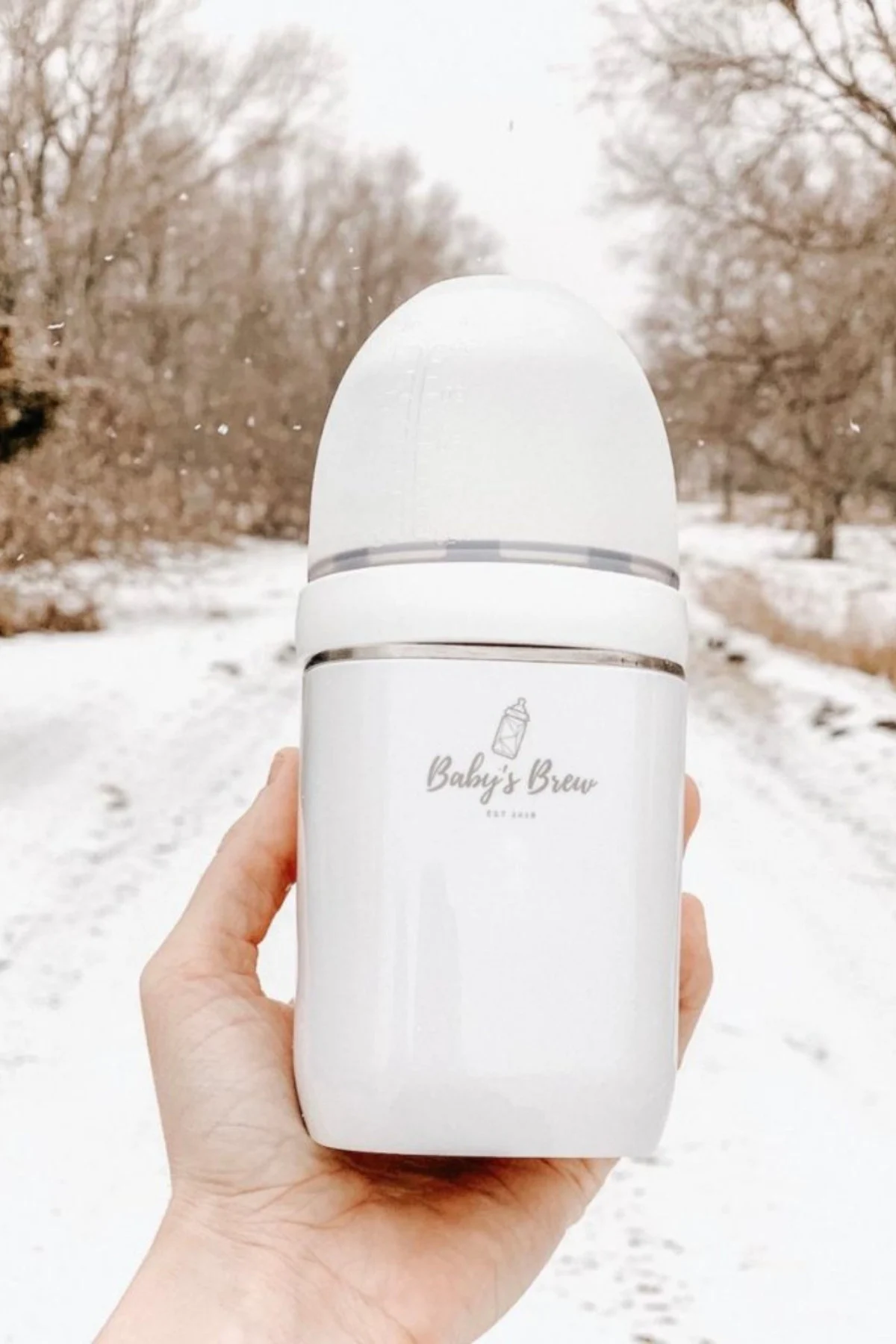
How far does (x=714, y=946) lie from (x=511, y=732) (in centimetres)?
120

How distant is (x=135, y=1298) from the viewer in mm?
782

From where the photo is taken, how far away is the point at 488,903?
0.67 meters

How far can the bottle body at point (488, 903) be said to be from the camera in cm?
66

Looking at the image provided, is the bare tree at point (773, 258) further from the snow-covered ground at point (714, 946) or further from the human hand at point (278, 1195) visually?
the human hand at point (278, 1195)

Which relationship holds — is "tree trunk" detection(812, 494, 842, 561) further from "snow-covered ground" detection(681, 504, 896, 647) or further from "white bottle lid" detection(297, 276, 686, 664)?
"white bottle lid" detection(297, 276, 686, 664)

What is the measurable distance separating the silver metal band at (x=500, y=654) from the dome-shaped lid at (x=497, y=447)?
0.17 ft

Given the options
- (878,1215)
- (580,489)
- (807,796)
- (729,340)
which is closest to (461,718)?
(580,489)

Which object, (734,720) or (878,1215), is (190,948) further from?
(734,720)

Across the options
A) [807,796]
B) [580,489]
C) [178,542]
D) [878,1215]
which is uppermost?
[580,489]

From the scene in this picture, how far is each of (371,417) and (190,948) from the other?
44cm

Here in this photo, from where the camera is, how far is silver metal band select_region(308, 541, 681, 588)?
26.3 inches

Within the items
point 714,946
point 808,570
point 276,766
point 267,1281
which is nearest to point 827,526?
point 808,570

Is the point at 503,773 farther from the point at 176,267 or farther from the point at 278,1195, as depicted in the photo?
the point at 176,267

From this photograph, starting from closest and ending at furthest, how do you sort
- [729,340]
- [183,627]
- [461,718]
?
[461,718] → [729,340] → [183,627]
